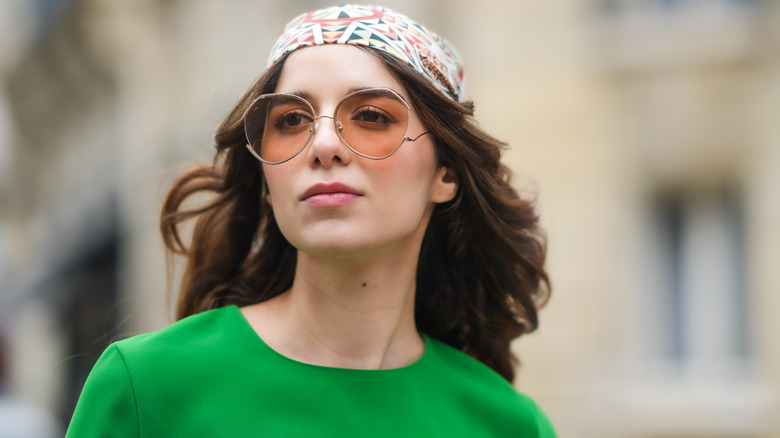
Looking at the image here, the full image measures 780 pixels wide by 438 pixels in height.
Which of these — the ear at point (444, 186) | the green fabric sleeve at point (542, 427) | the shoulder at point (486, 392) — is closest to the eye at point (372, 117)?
the ear at point (444, 186)

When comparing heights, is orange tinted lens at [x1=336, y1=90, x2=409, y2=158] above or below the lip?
Answer: above

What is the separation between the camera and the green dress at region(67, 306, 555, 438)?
7.71 ft

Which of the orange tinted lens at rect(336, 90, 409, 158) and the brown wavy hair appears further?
the brown wavy hair

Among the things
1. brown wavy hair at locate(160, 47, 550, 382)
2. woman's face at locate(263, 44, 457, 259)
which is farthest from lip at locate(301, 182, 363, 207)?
brown wavy hair at locate(160, 47, 550, 382)

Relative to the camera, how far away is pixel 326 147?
95.3 inches

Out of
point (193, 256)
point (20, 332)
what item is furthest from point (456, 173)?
point (20, 332)

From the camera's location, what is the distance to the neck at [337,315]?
2607 millimetres

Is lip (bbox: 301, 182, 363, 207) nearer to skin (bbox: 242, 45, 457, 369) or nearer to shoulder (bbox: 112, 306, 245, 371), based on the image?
skin (bbox: 242, 45, 457, 369)

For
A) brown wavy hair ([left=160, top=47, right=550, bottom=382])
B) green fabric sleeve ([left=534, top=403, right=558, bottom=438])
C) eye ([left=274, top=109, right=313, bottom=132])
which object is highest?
eye ([left=274, top=109, right=313, bottom=132])

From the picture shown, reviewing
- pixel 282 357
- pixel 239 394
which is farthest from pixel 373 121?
pixel 239 394

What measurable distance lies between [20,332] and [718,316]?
45.6 ft

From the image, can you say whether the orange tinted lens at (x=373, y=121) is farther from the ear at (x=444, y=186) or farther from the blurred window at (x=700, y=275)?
the blurred window at (x=700, y=275)

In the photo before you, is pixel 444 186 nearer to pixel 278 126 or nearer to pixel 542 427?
pixel 278 126

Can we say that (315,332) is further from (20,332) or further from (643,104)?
(20,332)
